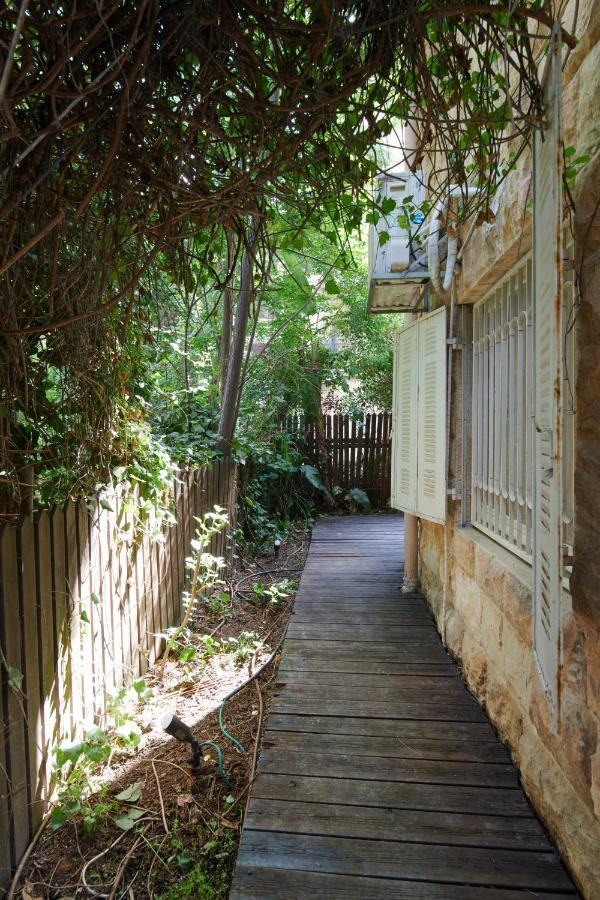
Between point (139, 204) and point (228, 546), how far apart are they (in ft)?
13.8

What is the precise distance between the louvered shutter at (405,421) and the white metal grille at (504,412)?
96cm

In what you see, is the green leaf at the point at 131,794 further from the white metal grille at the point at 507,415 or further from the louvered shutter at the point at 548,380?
the white metal grille at the point at 507,415

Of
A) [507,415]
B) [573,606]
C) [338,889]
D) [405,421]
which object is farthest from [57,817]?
[405,421]

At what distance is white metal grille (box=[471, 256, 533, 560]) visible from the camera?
2.58m

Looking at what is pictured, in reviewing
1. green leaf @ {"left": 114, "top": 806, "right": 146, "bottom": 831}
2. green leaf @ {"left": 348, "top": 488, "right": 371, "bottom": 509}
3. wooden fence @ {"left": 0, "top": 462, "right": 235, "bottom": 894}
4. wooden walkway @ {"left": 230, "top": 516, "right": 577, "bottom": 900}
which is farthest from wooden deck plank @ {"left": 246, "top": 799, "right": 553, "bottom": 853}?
green leaf @ {"left": 348, "top": 488, "right": 371, "bottom": 509}

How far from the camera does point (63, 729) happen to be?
2.32 meters

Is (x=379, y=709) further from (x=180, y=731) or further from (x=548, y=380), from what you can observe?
(x=548, y=380)

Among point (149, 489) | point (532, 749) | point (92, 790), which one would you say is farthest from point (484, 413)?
point (92, 790)

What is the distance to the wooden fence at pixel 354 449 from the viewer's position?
369 inches

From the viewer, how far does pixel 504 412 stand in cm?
293

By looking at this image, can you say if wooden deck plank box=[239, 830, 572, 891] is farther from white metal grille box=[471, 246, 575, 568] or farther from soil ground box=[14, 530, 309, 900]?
white metal grille box=[471, 246, 575, 568]

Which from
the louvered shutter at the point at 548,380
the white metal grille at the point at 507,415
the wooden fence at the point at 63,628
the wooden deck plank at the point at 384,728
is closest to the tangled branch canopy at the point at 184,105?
the louvered shutter at the point at 548,380

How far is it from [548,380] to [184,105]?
1290 mm

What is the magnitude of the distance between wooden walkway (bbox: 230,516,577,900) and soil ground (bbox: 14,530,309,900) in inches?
7.3
